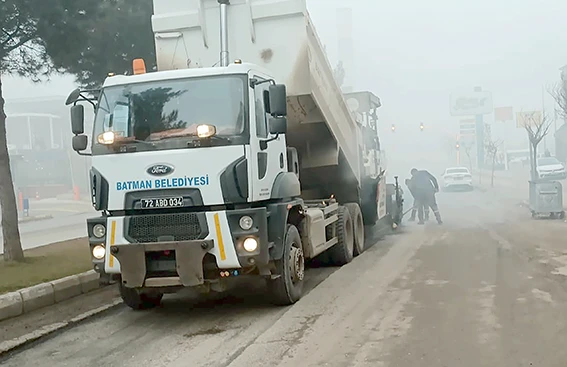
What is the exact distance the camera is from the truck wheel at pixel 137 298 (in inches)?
312

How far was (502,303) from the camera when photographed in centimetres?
→ 732

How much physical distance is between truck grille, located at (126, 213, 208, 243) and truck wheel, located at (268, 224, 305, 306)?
1.11 metres

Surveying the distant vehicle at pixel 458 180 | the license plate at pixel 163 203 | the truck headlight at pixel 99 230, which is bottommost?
the distant vehicle at pixel 458 180

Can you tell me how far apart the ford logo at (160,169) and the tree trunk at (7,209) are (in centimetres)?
448

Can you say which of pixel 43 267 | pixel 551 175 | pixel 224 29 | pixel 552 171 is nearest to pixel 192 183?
pixel 224 29

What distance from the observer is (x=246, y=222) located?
7.01 meters

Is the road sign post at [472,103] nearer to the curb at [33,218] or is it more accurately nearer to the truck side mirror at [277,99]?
the curb at [33,218]

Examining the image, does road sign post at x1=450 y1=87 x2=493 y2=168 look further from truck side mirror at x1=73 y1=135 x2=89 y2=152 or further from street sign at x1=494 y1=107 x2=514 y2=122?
truck side mirror at x1=73 y1=135 x2=89 y2=152

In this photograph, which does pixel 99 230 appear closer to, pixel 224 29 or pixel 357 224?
pixel 224 29

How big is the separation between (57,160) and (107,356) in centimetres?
5329

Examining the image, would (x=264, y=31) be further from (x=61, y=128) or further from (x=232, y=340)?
(x=61, y=128)

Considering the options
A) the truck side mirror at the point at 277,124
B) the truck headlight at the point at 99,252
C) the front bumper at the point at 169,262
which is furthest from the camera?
the truck side mirror at the point at 277,124

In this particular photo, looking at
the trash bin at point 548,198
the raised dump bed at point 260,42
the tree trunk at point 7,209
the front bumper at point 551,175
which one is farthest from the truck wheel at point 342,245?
the front bumper at point 551,175

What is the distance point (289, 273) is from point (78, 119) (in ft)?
10.1
